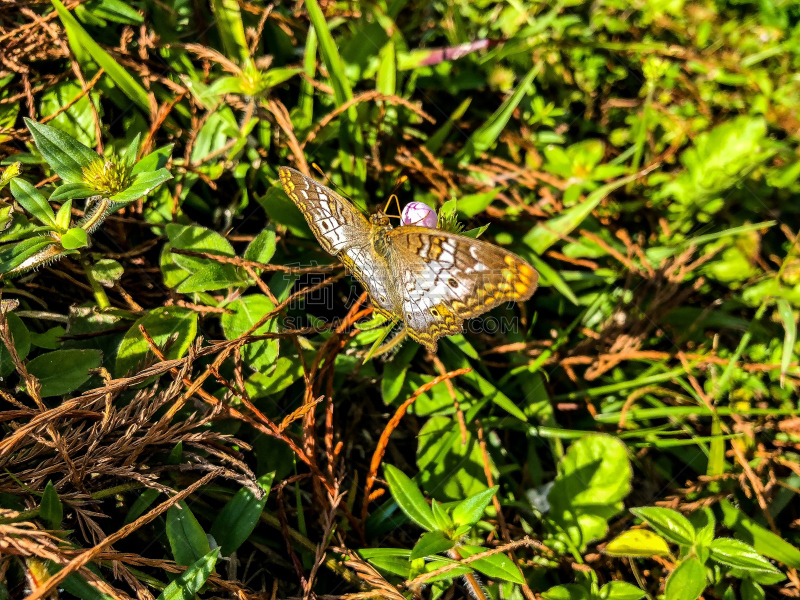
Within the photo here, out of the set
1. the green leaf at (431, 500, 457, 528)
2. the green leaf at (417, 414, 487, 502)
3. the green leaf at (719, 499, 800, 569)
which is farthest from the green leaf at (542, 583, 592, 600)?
the green leaf at (719, 499, 800, 569)

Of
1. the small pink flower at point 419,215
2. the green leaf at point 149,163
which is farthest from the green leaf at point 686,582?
the green leaf at point 149,163

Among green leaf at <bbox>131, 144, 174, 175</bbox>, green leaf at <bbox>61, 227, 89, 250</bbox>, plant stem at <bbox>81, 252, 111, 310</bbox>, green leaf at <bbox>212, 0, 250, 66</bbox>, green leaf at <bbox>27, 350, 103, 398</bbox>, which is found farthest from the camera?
green leaf at <bbox>212, 0, 250, 66</bbox>

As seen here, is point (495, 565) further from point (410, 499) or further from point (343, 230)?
point (343, 230)

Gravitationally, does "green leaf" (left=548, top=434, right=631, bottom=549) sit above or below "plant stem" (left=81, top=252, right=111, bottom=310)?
below

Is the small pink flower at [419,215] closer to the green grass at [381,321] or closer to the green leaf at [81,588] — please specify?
the green grass at [381,321]

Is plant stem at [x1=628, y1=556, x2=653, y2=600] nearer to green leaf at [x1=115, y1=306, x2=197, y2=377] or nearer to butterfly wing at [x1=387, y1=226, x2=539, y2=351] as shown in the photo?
butterfly wing at [x1=387, y1=226, x2=539, y2=351]

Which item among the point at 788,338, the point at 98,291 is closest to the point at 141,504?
the point at 98,291
